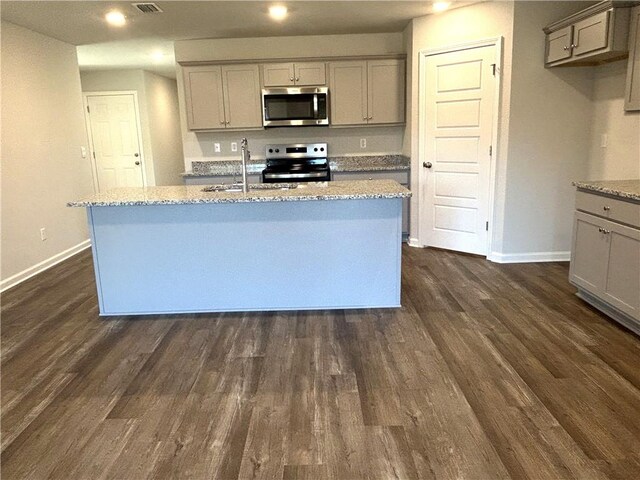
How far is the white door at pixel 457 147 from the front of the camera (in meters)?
4.36

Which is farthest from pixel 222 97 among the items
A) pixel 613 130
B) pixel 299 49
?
pixel 613 130

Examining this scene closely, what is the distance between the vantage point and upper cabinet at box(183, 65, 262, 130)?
17.3 feet

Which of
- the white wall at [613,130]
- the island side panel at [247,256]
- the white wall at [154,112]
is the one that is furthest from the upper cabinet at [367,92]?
the white wall at [154,112]

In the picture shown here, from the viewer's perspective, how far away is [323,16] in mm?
4496

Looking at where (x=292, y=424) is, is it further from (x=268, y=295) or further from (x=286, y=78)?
(x=286, y=78)

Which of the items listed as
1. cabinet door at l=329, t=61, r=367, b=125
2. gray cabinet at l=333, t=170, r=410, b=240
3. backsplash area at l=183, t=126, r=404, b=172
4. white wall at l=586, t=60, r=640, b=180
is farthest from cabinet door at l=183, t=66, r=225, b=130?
white wall at l=586, t=60, r=640, b=180

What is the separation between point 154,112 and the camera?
7992 mm

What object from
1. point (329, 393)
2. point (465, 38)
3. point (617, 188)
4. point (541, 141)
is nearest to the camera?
point (329, 393)

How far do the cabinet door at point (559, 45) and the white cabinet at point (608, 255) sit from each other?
128 cm

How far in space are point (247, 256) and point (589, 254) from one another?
245cm

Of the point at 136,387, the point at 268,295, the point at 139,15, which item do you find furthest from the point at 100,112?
the point at 136,387

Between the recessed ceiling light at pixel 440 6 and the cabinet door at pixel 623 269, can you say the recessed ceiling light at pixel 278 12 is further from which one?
the cabinet door at pixel 623 269

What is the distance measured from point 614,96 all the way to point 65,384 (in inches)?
179

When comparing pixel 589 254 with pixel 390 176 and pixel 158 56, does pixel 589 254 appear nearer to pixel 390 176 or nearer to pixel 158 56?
pixel 390 176
